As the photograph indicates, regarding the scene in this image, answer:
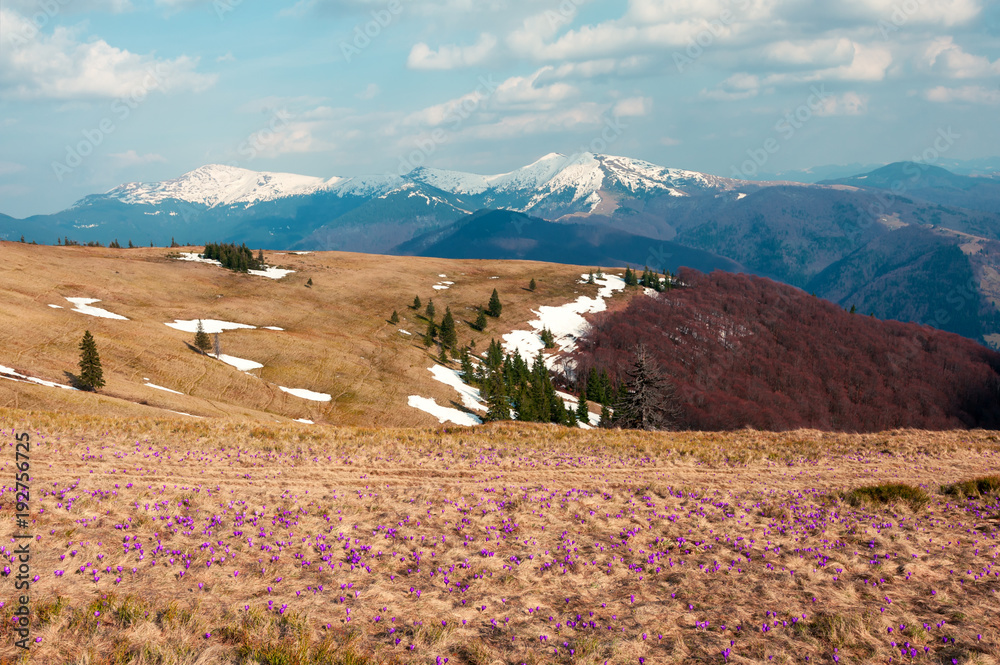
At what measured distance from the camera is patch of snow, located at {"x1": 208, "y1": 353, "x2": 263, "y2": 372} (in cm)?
6500

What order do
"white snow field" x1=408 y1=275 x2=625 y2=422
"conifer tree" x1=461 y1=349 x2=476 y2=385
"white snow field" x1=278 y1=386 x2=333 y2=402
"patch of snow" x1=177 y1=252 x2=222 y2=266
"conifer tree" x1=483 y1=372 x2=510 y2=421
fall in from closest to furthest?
"white snow field" x1=278 y1=386 x2=333 y2=402
"white snow field" x1=408 y1=275 x2=625 y2=422
"conifer tree" x1=483 y1=372 x2=510 y2=421
"conifer tree" x1=461 y1=349 x2=476 y2=385
"patch of snow" x1=177 y1=252 x2=222 y2=266

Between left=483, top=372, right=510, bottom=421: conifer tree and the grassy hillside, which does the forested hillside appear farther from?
left=483, top=372, right=510, bottom=421: conifer tree

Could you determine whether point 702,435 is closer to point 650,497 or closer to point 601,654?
point 650,497

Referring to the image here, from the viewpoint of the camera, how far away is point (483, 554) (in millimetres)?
14352

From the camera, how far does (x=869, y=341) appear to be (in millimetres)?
176000

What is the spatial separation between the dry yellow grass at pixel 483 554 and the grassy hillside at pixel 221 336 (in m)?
22.6

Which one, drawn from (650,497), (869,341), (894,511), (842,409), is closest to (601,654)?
(650,497)

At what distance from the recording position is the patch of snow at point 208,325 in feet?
249

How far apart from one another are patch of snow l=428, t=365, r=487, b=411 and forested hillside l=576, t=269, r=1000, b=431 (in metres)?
49.5

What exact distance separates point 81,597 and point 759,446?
90.5 feet

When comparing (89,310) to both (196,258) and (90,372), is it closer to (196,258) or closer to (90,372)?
(90,372)

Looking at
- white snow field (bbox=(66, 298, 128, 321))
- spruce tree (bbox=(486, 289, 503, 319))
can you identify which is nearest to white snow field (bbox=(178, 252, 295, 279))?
spruce tree (bbox=(486, 289, 503, 319))

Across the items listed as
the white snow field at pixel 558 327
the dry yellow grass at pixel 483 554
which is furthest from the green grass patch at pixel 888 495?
the white snow field at pixel 558 327

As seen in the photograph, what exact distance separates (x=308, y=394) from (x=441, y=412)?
55.8 feet
